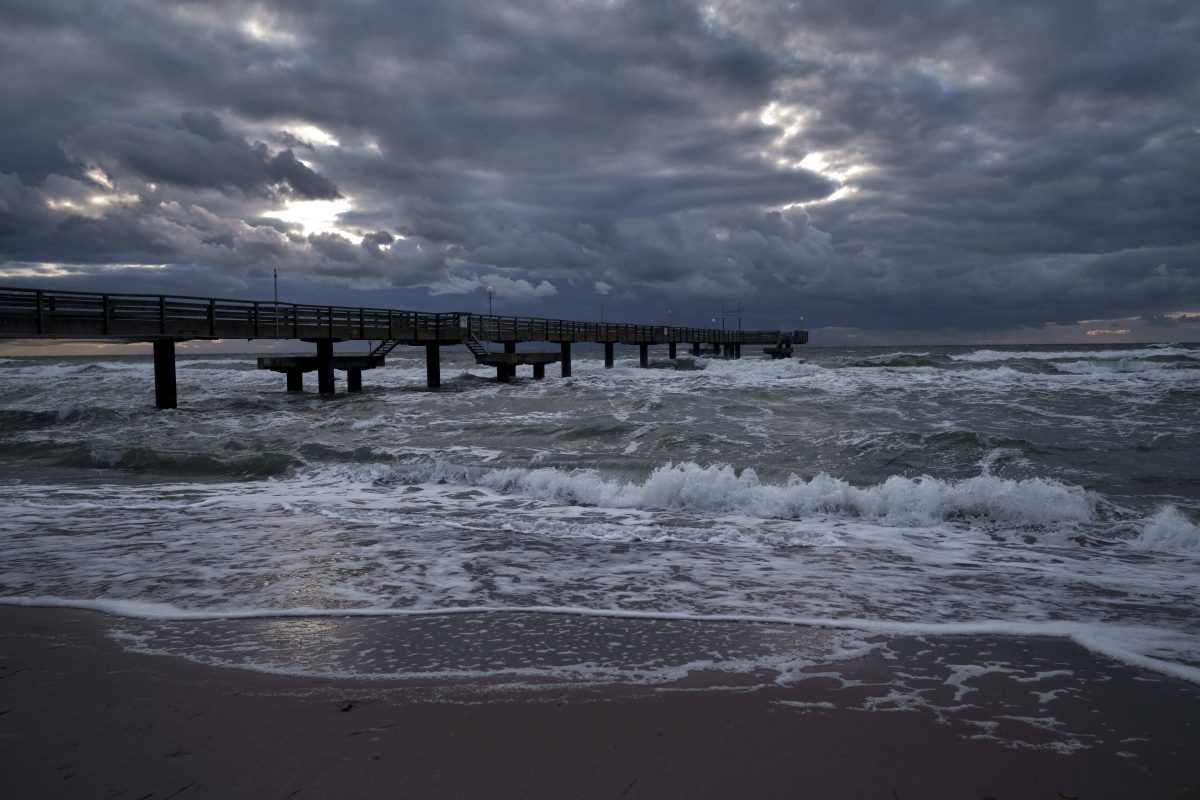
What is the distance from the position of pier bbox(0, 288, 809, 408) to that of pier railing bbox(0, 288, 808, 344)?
28 millimetres

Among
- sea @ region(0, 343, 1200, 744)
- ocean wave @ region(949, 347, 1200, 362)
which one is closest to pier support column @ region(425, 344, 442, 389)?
sea @ region(0, 343, 1200, 744)

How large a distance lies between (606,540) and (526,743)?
14.6 feet

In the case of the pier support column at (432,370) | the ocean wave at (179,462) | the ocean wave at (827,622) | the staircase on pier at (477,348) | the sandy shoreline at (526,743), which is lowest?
the ocean wave at (179,462)

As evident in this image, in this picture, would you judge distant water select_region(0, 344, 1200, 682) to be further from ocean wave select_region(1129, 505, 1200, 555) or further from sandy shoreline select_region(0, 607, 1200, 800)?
sandy shoreline select_region(0, 607, 1200, 800)

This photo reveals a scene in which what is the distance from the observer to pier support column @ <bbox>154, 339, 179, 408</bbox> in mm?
23266

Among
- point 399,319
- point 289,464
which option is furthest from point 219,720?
point 399,319

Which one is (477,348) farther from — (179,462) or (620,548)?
(620,548)

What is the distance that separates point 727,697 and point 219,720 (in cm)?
232

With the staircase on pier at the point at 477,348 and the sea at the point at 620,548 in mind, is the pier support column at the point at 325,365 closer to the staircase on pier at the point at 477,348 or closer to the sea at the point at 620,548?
the staircase on pier at the point at 477,348

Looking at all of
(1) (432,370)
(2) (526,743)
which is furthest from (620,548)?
(1) (432,370)

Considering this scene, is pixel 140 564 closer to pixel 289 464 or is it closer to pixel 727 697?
pixel 727 697

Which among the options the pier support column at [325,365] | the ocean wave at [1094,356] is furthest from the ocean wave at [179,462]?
the ocean wave at [1094,356]

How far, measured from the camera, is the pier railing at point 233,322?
64.1 ft

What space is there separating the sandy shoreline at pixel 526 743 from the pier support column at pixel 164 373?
75.2ft
